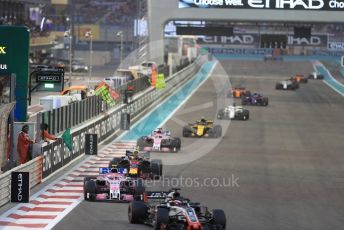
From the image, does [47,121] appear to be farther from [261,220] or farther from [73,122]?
[261,220]

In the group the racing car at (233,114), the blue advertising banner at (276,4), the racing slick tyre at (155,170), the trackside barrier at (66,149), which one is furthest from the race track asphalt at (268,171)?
the blue advertising banner at (276,4)

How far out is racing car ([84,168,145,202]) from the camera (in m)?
24.2

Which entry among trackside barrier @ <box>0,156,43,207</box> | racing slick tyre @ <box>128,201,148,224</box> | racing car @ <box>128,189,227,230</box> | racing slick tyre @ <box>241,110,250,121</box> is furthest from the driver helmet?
racing slick tyre @ <box>241,110,250,121</box>

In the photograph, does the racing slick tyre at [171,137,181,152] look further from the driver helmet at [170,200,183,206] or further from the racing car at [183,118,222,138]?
the driver helmet at [170,200,183,206]

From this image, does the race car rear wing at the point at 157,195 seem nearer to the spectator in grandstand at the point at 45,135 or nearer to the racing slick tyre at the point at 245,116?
the spectator in grandstand at the point at 45,135

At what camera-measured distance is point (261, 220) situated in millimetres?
21812

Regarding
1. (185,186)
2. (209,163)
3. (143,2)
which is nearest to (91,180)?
(185,186)

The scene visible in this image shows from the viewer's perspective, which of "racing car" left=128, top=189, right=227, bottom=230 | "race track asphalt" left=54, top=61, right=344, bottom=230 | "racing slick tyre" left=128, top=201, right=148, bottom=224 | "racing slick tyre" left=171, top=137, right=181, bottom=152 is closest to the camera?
"racing car" left=128, top=189, right=227, bottom=230

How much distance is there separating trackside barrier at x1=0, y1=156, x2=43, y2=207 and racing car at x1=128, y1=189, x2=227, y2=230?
3.63 meters

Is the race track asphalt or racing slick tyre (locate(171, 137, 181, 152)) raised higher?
racing slick tyre (locate(171, 137, 181, 152))

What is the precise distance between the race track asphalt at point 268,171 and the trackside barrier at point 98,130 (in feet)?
7.25

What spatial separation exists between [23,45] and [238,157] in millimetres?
11364

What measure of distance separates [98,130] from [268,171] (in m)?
9.61

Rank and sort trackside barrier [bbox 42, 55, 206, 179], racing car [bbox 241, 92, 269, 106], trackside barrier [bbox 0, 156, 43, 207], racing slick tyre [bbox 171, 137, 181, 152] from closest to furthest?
trackside barrier [bbox 0, 156, 43, 207], trackside barrier [bbox 42, 55, 206, 179], racing slick tyre [bbox 171, 137, 181, 152], racing car [bbox 241, 92, 269, 106]
